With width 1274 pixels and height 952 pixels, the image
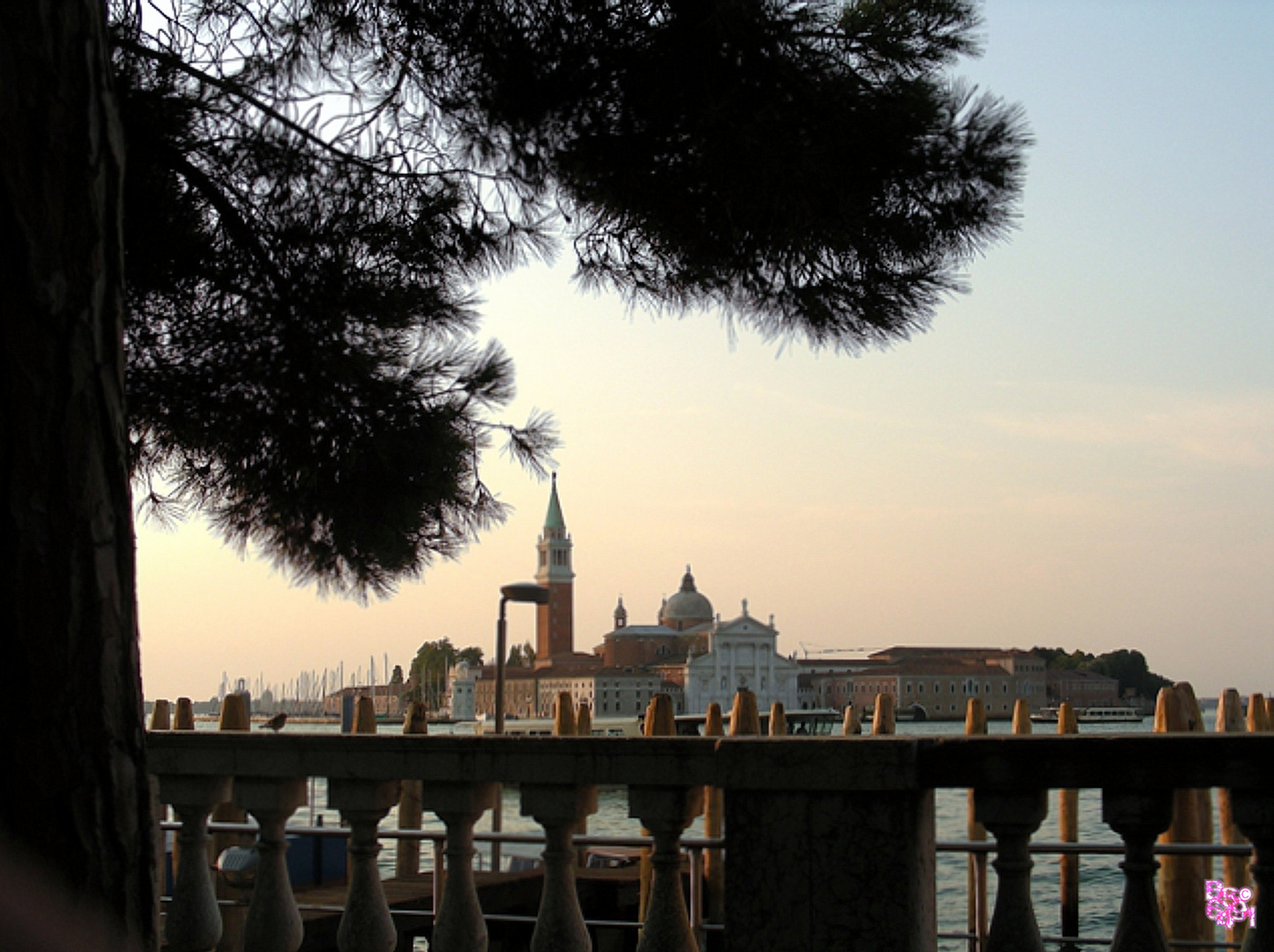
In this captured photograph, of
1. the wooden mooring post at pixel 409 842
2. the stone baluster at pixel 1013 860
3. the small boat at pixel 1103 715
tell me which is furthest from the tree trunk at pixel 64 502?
the small boat at pixel 1103 715

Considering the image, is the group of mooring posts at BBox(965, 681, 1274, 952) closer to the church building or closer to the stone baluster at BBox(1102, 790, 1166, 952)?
the stone baluster at BBox(1102, 790, 1166, 952)

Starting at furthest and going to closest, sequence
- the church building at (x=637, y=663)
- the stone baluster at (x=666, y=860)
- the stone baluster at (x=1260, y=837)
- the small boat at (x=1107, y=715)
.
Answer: the church building at (x=637, y=663), the small boat at (x=1107, y=715), the stone baluster at (x=666, y=860), the stone baluster at (x=1260, y=837)

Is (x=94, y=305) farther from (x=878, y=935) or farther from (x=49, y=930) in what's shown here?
(x=878, y=935)

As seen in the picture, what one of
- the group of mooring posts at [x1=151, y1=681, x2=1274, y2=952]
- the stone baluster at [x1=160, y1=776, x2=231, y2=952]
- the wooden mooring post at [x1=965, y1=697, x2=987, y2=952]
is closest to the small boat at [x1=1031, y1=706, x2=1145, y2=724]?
the group of mooring posts at [x1=151, y1=681, x2=1274, y2=952]

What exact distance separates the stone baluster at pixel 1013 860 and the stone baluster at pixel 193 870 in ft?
4.63

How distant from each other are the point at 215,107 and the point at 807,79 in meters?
1.69

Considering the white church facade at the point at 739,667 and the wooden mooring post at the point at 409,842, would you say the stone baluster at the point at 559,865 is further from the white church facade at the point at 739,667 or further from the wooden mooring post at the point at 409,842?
the white church facade at the point at 739,667

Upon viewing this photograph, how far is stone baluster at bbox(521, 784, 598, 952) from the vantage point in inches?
95.5

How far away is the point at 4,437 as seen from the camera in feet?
5.15

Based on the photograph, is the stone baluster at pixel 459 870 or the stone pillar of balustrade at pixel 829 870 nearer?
the stone pillar of balustrade at pixel 829 870

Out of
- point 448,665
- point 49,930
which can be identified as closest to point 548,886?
point 49,930

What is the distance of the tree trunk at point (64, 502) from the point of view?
1.58 meters

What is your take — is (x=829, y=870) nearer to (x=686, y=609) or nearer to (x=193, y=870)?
(x=193, y=870)

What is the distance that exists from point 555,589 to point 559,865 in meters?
106
